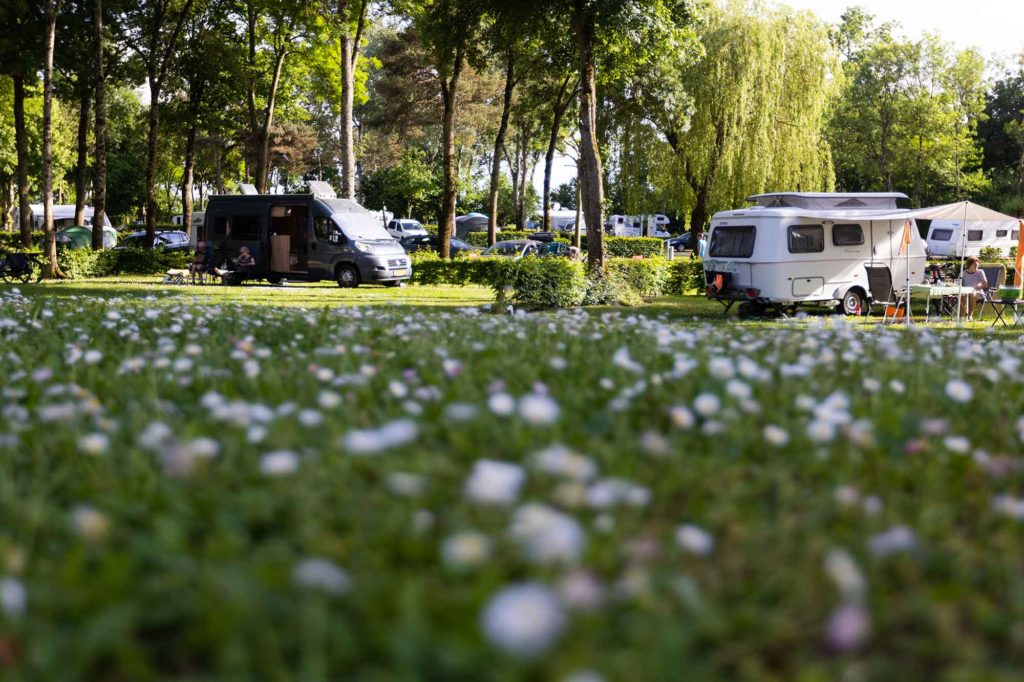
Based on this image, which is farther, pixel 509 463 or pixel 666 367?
pixel 666 367

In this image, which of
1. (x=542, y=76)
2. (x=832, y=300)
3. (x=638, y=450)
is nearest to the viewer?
(x=638, y=450)

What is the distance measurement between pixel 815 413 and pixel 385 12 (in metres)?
27.7

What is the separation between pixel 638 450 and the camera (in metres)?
2.87

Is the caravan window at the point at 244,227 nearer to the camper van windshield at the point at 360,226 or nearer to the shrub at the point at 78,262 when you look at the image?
the camper van windshield at the point at 360,226

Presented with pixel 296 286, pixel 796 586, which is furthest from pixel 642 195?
pixel 796 586

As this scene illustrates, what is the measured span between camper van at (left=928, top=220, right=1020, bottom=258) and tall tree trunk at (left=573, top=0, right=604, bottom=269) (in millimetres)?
24450

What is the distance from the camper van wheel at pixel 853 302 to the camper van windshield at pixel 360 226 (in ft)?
38.6

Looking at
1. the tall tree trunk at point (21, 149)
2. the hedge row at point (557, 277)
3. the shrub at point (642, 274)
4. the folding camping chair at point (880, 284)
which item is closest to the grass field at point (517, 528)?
the hedge row at point (557, 277)

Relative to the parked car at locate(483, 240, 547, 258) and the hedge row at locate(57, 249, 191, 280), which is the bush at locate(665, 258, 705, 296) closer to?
the parked car at locate(483, 240, 547, 258)

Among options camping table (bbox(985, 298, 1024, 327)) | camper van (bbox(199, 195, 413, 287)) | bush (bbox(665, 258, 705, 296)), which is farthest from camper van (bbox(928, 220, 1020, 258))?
camper van (bbox(199, 195, 413, 287))

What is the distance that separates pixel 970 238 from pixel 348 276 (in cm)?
3022

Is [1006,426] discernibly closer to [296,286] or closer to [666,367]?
[666,367]

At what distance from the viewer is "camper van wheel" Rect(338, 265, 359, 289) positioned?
24.0m

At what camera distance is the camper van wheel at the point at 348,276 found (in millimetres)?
23953
